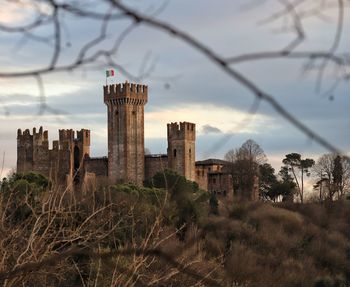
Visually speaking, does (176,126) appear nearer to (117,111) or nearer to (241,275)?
(117,111)

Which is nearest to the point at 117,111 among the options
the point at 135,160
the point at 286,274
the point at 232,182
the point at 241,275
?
the point at 135,160

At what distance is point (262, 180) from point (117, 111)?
10730 millimetres

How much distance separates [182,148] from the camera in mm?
45500

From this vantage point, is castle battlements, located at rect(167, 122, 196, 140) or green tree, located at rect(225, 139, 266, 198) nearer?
green tree, located at rect(225, 139, 266, 198)

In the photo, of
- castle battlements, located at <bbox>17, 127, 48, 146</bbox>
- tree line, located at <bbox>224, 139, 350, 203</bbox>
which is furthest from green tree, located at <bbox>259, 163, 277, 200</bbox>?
castle battlements, located at <bbox>17, 127, 48, 146</bbox>

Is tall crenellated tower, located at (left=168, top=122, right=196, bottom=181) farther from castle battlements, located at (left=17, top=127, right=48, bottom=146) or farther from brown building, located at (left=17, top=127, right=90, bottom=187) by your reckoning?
castle battlements, located at (left=17, top=127, right=48, bottom=146)

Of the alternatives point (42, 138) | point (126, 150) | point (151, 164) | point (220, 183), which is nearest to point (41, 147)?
point (42, 138)

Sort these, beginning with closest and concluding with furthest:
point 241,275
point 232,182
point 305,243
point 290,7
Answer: point 290,7 → point 241,275 → point 305,243 → point 232,182

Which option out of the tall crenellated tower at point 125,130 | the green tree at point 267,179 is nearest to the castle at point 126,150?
the tall crenellated tower at point 125,130

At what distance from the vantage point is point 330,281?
59.3 ft

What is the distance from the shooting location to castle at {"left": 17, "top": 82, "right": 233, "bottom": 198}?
45.2m

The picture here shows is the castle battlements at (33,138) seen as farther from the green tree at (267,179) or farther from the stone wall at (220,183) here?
the green tree at (267,179)

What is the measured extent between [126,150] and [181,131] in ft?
12.4

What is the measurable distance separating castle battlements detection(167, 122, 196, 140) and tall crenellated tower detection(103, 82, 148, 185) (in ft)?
7.38
